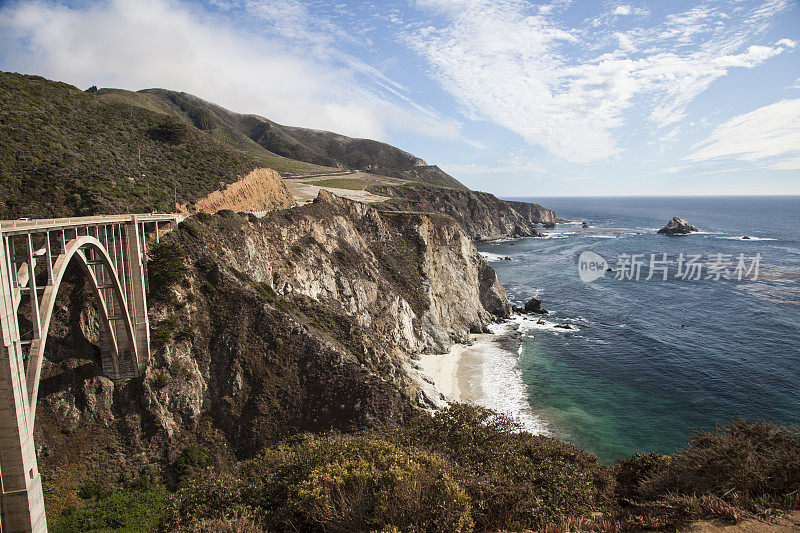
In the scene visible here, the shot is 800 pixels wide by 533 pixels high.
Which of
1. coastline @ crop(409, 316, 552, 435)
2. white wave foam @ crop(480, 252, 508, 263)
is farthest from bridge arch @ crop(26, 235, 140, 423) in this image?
white wave foam @ crop(480, 252, 508, 263)

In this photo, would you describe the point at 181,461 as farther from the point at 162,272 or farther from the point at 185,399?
the point at 162,272

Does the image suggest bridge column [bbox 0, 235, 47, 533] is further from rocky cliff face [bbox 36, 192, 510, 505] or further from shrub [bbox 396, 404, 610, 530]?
shrub [bbox 396, 404, 610, 530]

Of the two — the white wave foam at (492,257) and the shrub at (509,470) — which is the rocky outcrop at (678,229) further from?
the shrub at (509,470)

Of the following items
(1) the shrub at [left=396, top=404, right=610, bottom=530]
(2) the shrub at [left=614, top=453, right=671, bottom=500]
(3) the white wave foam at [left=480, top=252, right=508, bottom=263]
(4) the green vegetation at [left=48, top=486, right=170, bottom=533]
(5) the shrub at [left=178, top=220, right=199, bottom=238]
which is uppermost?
(5) the shrub at [left=178, top=220, right=199, bottom=238]

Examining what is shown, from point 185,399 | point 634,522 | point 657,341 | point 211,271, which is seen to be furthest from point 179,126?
point 657,341

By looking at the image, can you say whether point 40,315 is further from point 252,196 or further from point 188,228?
point 252,196

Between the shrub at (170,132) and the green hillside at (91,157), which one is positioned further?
the shrub at (170,132)

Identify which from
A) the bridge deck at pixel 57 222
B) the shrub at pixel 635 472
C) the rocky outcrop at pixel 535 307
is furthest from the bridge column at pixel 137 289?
the rocky outcrop at pixel 535 307

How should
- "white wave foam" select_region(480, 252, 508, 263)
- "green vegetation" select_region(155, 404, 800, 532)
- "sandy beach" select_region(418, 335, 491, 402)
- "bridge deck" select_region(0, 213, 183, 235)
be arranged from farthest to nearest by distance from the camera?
"white wave foam" select_region(480, 252, 508, 263) → "sandy beach" select_region(418, 335, 491, 402) → "bridge deck" select_region(0, 213, 183, 235) → "green vegetation" select_region(155, 404, 800, 532)
